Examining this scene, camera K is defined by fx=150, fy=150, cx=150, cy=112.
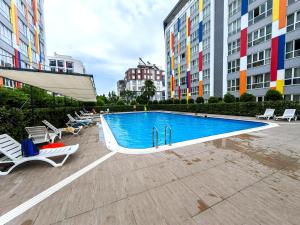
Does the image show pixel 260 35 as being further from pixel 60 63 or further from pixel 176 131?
pixel 60 63

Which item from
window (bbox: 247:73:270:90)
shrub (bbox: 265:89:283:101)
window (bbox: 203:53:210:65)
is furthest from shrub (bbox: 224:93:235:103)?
window (bbox: 203:53:210:65)

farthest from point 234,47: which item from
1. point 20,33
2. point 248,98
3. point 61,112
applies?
point 20,33

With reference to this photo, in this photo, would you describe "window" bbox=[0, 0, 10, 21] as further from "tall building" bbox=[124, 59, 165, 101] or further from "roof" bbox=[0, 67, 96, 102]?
"tall building" bbox=[124, 59, 165, 101]

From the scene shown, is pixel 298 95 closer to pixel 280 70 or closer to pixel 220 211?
pixel 280 70

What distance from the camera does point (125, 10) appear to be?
55.4 feet

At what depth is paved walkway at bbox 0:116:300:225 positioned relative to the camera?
2398mm

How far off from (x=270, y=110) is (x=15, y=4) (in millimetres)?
35638

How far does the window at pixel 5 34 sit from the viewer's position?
18.3 m

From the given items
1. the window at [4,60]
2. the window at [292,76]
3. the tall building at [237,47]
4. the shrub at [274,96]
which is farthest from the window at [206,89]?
the window at [4,60]

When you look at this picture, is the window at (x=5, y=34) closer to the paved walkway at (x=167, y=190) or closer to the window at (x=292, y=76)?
the paved walkway at (x=167, y=190)

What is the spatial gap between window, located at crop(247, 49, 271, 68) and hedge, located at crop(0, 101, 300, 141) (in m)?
7.42

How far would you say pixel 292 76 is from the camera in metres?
17.1

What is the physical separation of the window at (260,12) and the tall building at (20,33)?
26.7 m

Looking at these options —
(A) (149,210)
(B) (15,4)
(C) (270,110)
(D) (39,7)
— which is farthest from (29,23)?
(C) (270,110)
